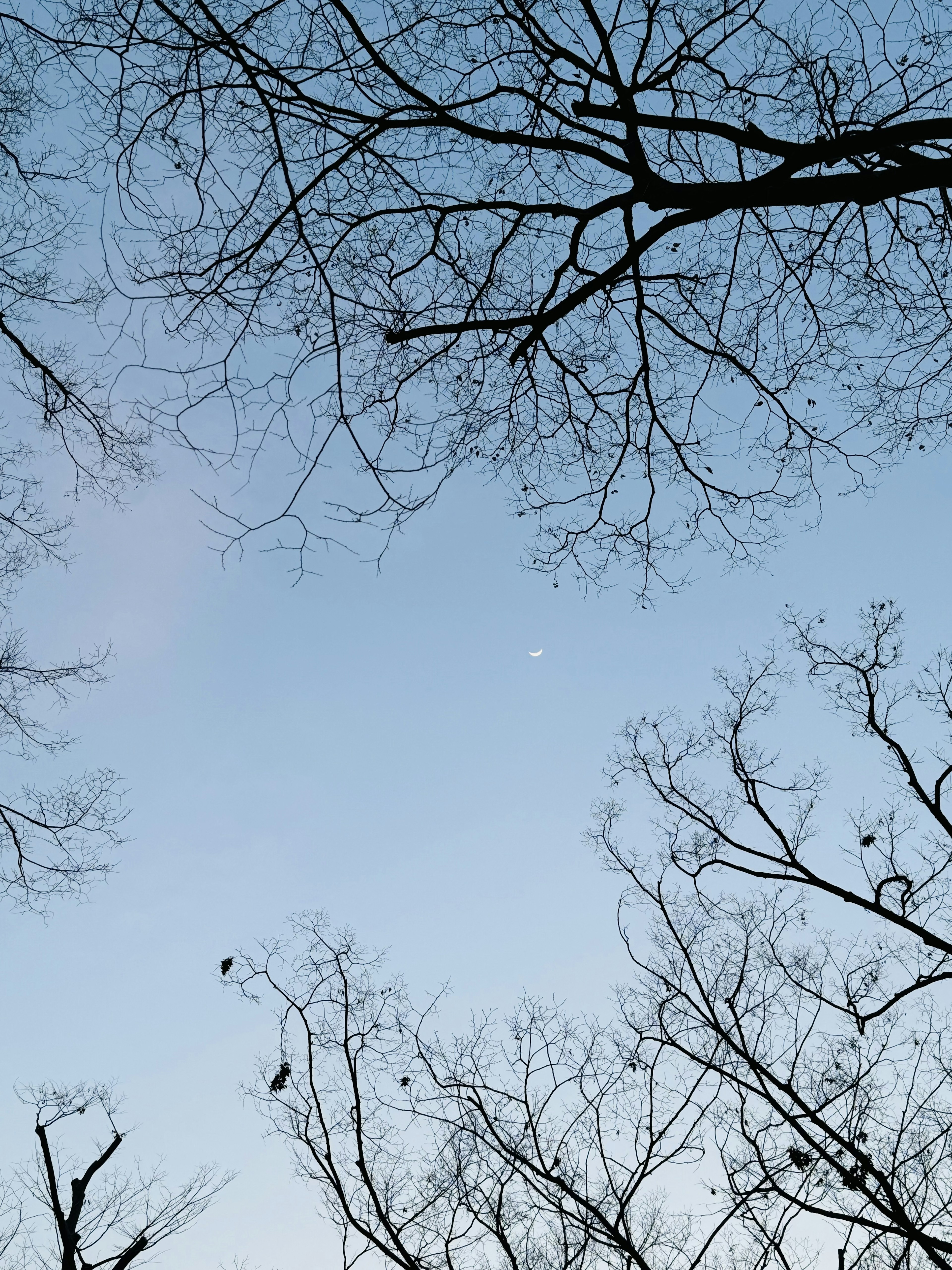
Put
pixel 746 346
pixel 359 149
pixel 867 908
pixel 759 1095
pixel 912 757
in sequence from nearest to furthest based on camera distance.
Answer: pixel 359 149 → pixel 746 346 → pixel 759 1095 → pixel 867 908 → pixel 912 757

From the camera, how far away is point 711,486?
5785 millimetres

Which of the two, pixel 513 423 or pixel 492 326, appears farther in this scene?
pixel 513 423

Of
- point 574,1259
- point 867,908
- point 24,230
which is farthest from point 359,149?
point 574,1259

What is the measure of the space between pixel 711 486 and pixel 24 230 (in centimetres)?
458

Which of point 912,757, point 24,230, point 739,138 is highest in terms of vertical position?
point 24,230

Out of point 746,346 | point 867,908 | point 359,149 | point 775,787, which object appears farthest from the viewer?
point 775,787

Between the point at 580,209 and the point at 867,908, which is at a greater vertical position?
the point at 580,209

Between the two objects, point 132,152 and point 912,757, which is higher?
point 132,152

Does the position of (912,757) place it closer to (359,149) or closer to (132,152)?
(359,149)

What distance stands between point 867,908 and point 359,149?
8027 millimetres

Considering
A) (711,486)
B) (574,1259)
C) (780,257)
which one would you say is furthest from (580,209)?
(574,1259)

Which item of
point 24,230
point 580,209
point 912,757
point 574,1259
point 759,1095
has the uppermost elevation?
point 24,230

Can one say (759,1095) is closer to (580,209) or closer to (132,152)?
(580,209)

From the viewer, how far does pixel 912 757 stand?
9531 mm
